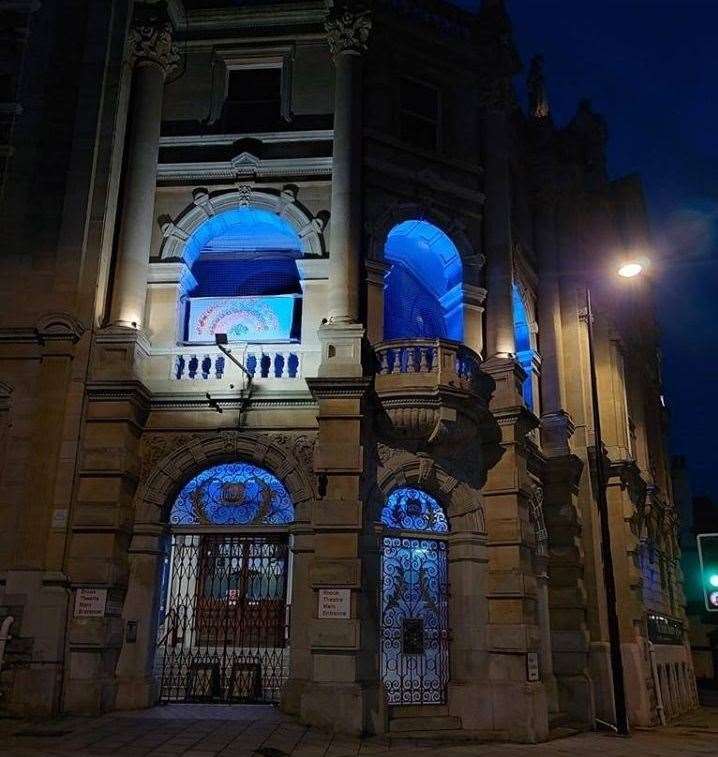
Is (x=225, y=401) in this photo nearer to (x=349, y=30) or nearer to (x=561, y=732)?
(x=349, y=30)

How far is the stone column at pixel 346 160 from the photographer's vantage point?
1658 cm

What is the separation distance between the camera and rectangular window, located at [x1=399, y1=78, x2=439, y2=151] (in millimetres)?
19719

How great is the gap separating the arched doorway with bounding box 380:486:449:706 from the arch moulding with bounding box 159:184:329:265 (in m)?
5.79

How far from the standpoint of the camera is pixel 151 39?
713 inches

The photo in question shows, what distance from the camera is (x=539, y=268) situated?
22828 millimetres

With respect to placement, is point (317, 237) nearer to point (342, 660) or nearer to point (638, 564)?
point (342, 660)

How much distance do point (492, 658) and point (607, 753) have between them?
8.30ft

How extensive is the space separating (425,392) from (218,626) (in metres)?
6.93

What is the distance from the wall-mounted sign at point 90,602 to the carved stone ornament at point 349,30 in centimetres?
1247

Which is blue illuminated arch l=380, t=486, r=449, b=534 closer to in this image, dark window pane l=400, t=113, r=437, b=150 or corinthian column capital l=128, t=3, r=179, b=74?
dark window pane l=400, t=113, r=437, b=150

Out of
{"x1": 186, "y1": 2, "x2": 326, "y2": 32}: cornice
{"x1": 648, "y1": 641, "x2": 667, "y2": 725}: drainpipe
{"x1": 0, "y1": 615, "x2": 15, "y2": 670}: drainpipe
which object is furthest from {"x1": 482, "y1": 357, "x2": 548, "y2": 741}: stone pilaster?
{"x1": 186, "y1": 2, "x2": 326, "y2": 32}: cornice

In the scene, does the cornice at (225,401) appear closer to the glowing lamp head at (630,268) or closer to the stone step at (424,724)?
the stone step at (424,724)

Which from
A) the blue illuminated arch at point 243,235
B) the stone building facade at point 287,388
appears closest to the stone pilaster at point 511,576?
the stone building facade at point 287,388

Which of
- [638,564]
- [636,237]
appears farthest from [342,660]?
[636,237]
